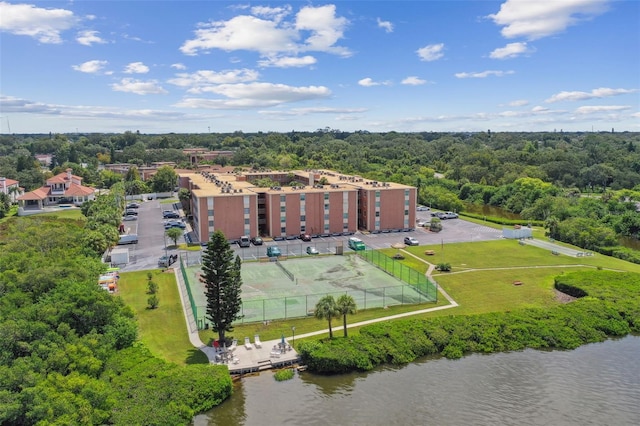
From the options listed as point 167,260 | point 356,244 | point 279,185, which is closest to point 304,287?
point 356,244

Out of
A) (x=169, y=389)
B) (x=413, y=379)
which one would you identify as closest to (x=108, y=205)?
(x=169, y=389)

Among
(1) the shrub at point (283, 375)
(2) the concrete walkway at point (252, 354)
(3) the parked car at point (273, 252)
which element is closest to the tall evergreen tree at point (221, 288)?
(2) the concrete walkway at point (252, 354)

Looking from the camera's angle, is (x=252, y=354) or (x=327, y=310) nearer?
(x=252, y=354)

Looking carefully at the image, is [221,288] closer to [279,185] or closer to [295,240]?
[295,240]

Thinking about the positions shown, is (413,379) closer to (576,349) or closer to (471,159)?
(576,349)

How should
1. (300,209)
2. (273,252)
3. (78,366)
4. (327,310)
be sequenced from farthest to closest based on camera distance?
1. (300,209)
2. (273,252)
3. (327,310)
4. (78,366)

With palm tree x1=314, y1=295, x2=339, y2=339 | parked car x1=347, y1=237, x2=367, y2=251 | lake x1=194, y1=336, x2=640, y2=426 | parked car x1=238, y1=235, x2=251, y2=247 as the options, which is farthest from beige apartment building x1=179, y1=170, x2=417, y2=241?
lake x1=194, y1=336, x2=640, y2=426

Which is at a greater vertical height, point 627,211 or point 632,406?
point 627,211
